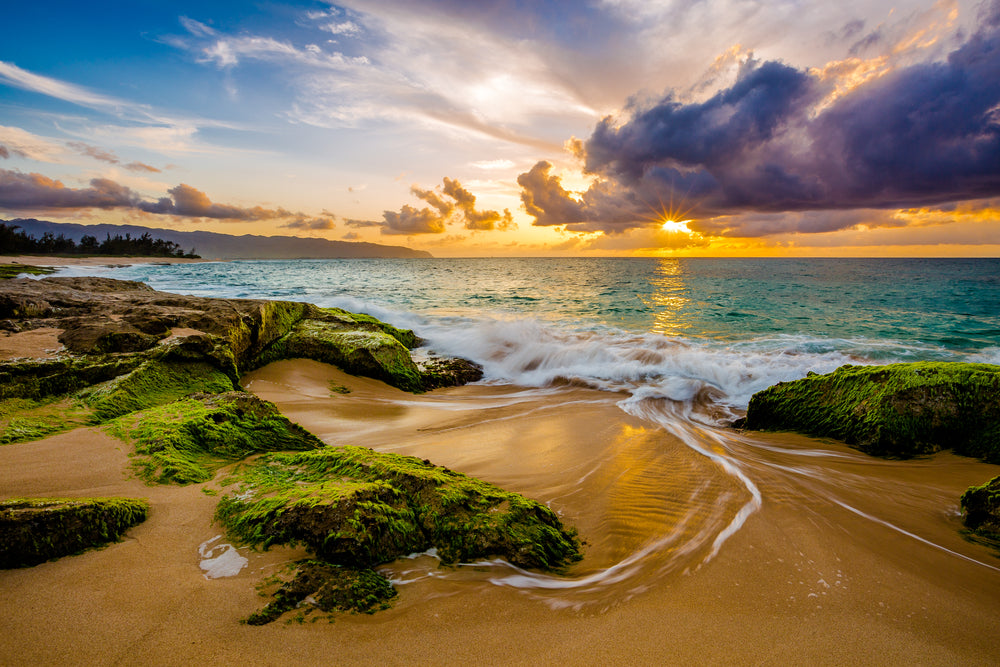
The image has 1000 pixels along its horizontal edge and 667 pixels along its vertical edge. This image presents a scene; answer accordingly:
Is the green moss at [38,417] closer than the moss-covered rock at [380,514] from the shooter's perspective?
No

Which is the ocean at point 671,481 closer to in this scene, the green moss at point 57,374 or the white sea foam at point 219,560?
the white sea foam at point 219,560

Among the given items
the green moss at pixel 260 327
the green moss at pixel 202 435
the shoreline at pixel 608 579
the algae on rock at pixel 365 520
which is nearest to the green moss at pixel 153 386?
the green moss at pixel 202 435

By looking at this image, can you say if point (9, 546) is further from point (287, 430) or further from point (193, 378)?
point (193, 378)

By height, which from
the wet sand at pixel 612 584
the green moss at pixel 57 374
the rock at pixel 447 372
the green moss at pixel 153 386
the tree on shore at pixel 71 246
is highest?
the tree on shore at pixel 71 246

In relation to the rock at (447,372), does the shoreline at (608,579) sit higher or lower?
higher

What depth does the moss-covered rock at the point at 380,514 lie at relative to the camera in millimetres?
2262

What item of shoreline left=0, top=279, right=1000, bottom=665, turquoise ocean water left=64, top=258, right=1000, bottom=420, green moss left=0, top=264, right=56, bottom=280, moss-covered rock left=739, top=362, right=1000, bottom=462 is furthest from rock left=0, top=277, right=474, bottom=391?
green moss left=0, top=264, right=56, bottom=280

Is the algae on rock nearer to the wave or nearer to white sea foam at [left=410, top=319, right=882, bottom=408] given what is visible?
the wave

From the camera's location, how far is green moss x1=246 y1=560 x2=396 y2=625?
185cm

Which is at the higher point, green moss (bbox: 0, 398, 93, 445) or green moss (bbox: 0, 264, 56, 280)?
green moss (bbox: 0, 398, 93, 445)

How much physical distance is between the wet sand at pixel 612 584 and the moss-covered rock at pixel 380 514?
127 mm

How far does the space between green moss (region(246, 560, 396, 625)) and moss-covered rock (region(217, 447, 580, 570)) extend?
11 cm

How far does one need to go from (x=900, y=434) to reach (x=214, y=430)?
7094 millimetres

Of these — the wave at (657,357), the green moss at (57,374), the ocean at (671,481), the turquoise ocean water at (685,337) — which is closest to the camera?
the ocean at (671,481)
